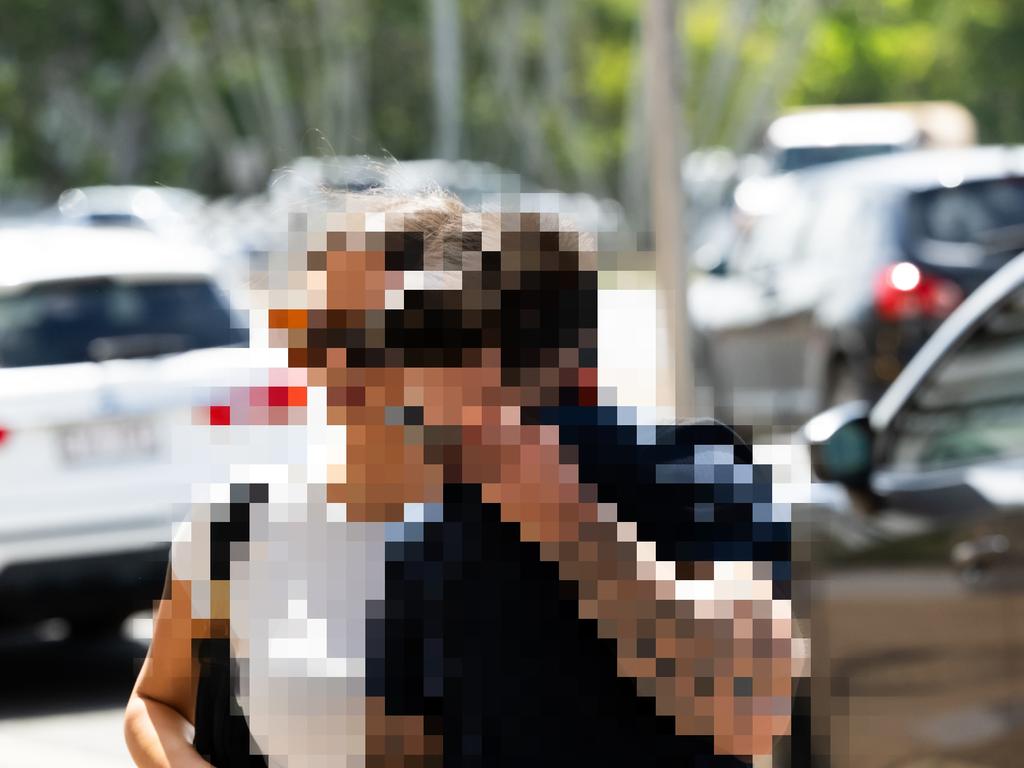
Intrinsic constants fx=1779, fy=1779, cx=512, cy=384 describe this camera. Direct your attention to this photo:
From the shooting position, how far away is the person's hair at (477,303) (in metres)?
1.55

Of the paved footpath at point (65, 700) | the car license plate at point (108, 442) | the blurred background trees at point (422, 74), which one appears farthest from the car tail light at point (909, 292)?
the blurred background trees at point (422, 74)

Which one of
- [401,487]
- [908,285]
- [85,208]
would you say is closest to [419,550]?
[401,487]

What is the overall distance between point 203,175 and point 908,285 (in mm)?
57333

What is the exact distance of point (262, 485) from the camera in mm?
1653

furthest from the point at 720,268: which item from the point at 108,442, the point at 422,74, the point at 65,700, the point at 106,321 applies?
the point at 422,74

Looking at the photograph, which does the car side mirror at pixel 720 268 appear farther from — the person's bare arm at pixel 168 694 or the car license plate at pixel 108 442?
the person's bare arm at pixel 168 694

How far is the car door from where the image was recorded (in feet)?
12.4

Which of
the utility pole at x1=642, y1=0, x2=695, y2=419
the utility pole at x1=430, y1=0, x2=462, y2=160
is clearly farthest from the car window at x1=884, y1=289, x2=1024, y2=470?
the utility pole at x1=430, y1=0, x2=462, y2=160

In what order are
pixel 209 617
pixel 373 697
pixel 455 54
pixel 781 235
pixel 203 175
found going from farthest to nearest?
pixel 203 175 → pixel 455 54 → pixel 781 235 → pixel 209 617 → pixel 373 697

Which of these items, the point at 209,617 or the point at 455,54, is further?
the point at 455,54

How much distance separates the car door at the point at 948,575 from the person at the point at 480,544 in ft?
6.24

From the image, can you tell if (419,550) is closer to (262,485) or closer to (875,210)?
(262,485)

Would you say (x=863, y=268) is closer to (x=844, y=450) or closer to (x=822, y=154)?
(x=844, y=450)

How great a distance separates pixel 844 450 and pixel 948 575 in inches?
16.9
